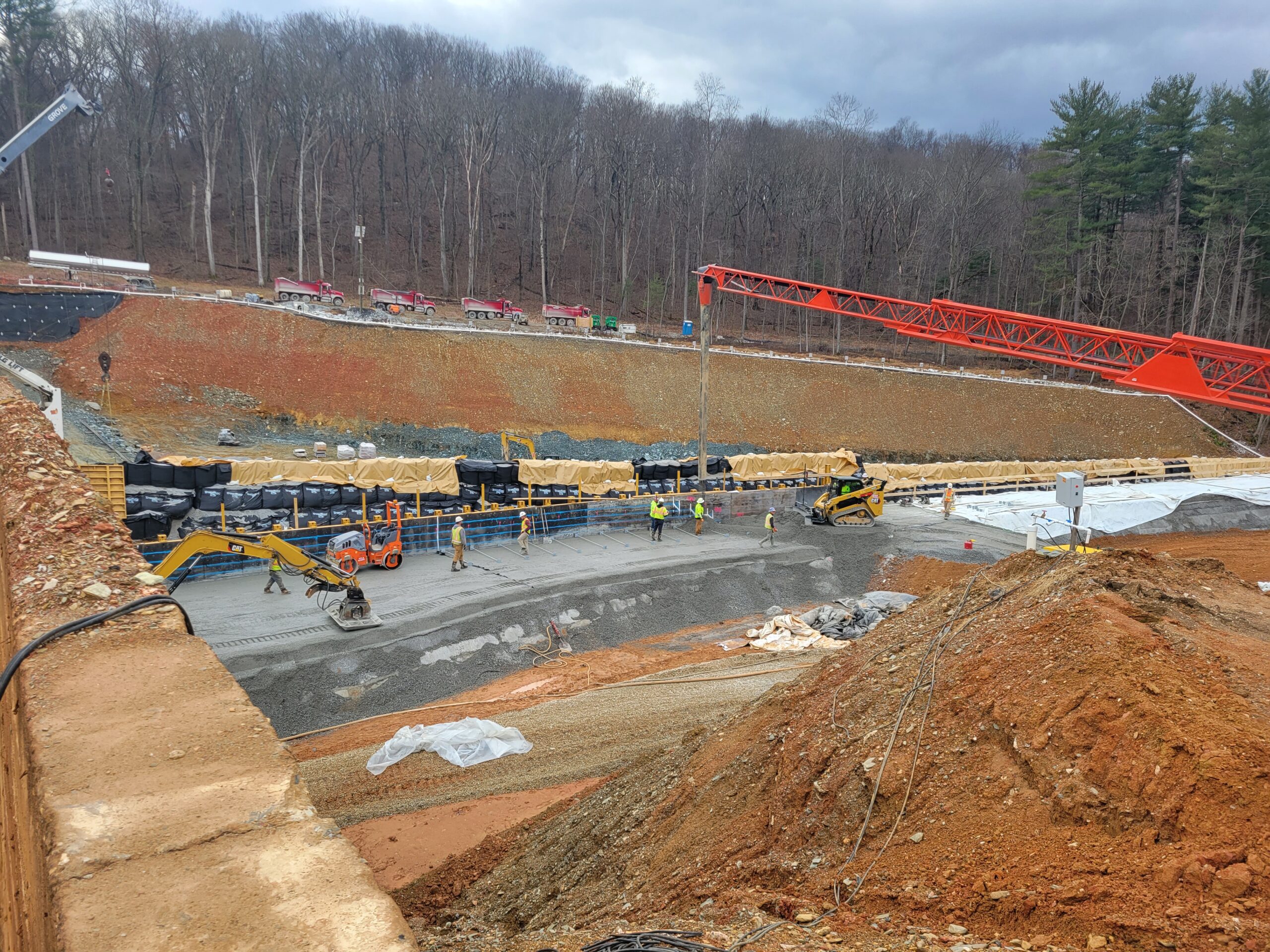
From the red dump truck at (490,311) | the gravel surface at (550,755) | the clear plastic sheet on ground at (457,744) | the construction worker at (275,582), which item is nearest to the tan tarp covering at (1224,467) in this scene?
the gravel surface at (550,755)

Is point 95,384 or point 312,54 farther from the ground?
point 312,54

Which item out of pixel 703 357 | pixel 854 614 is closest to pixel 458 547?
pixel 854 614

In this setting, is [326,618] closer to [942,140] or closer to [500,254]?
[500,254]

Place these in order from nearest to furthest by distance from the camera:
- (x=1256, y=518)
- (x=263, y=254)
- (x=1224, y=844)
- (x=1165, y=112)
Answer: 1. (x=1224, y=844)
2. (x=1256, y=518)
3. (x=1165, y=112)
4. (x=263, y=254)

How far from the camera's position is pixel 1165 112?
1945 inches

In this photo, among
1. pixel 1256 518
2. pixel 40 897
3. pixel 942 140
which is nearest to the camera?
pixel 40 897

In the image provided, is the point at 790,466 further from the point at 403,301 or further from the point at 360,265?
the point at 360,265

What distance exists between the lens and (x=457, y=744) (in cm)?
1091

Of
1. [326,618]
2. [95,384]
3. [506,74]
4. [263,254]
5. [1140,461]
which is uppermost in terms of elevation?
[506,74]

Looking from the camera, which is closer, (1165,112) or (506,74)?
(1165,112)

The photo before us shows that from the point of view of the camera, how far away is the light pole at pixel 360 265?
1672 inches

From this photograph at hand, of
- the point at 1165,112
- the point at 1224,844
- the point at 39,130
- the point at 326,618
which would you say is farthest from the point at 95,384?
the point at 1165,112

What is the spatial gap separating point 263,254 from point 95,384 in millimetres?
29633

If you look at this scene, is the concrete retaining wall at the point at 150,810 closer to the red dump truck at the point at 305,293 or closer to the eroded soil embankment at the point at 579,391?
the eroded soil embankment at the point at 579,391
